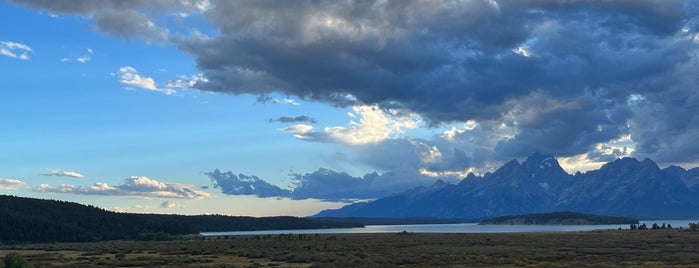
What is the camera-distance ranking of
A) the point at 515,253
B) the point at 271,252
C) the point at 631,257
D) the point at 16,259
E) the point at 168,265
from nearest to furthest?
the point at 16,259 → the point at 168,265 → the point at 631,257 → the point at 515,253 → the point at 271,252

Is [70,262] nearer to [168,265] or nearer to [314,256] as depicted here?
[168,265]

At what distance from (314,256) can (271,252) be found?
17.2m

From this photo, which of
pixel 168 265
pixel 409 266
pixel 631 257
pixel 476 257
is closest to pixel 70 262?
pixel 168 265

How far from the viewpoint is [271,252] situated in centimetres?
10694


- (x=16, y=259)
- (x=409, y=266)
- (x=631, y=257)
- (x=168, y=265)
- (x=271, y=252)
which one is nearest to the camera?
(x=16, y=259)

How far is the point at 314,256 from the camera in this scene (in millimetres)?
91500

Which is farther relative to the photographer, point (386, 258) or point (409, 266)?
point (386, 258)

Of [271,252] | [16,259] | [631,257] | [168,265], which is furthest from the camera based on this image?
[271,252]

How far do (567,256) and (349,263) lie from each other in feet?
99.7

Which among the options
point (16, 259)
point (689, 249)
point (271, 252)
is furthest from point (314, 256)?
point (689, 249)

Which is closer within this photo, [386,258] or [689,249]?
[386,258]

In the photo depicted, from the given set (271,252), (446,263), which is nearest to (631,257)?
(446,263)

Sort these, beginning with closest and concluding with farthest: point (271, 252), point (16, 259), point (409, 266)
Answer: point (16, 259), point (409, 266), point (271, 252)

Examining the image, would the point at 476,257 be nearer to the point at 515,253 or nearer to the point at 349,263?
the point at 515,253
